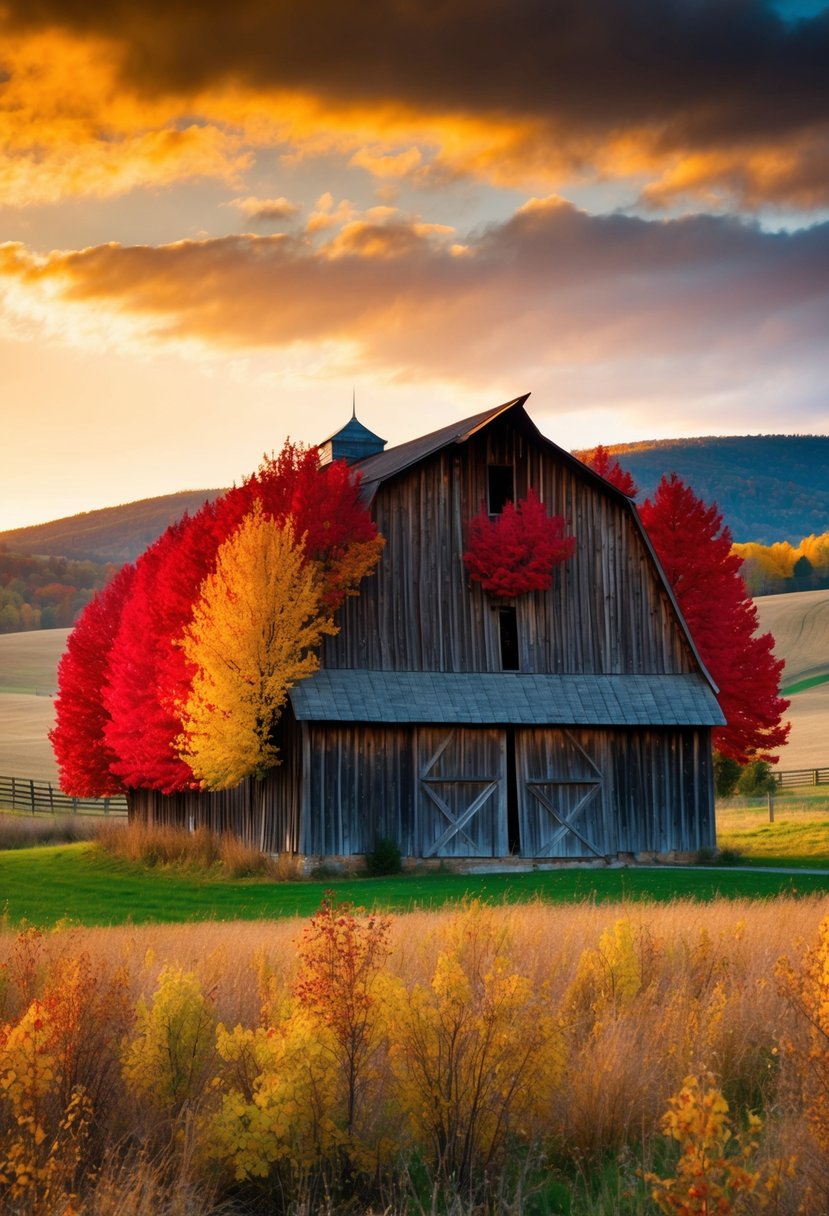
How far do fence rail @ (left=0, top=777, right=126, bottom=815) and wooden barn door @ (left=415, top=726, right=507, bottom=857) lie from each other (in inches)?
1208

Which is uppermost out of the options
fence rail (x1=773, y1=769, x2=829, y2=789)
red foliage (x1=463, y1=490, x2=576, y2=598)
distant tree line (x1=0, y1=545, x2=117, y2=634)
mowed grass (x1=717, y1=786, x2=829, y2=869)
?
distant tree line (x1=0, y1=545, x2=117, y2=634)

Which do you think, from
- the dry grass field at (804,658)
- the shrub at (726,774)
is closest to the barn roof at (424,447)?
the shrub at (726,774)

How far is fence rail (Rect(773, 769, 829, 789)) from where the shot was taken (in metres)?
65.2

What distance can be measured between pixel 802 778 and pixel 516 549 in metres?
36.1

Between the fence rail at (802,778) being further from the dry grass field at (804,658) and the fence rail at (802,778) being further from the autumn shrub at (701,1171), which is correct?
the autumn shrub at (701,1171)

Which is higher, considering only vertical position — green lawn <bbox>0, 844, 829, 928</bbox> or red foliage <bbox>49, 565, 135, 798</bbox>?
red foliage <bbox>49, 565, 135, 798</bbox>

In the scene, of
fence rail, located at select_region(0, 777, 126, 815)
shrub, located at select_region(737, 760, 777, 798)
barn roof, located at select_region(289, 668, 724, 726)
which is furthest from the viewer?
fence rail, located at select_region(0, 777, 126, 815)

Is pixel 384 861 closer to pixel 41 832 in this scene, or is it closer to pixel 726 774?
pixel 41 832

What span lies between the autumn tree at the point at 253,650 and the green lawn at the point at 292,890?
3010mm

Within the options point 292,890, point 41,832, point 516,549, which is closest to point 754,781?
point 516,549

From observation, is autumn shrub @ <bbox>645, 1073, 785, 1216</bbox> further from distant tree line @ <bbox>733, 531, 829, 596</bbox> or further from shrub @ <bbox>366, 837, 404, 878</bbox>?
distant tree line @ <bbox>733, 531, 829, 596</bbox>

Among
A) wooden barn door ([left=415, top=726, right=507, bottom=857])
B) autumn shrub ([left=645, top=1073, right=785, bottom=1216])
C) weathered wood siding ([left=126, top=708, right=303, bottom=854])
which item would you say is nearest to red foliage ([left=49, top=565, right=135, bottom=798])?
weathered wood siding ([left=126, top=708, right=303, bottom=854])

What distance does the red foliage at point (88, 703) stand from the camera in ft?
154

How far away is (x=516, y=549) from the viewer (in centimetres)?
3512
